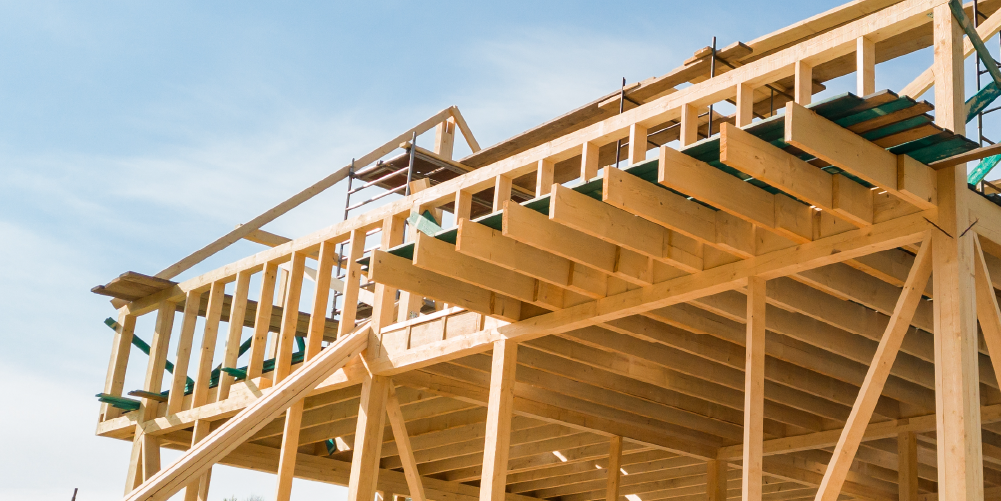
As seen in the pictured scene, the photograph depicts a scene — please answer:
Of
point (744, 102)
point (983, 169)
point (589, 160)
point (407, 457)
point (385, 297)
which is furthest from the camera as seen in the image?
point (385, 297)

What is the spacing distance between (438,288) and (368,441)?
2152mm

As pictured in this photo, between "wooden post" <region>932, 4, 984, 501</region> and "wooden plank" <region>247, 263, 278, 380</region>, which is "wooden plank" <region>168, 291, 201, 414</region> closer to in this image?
"wooden plank" <region>247, 263, 278, 380</region>

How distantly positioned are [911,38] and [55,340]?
3052 inches

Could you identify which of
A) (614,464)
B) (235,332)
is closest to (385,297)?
(235,332)

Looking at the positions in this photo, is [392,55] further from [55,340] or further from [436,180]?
[436,180]

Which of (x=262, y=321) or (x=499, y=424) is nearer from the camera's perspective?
(x=499, y=424)

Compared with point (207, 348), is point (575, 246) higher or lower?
lower

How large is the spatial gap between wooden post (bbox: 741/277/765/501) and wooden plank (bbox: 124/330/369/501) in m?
4.83

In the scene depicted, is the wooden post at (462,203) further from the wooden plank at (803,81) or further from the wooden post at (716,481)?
the wooden post at (716,481)

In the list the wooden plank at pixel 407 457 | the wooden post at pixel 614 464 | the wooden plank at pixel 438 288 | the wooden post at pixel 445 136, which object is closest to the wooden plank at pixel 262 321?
the wooden plank at pixel 407 457

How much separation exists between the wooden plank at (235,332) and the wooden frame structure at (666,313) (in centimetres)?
4

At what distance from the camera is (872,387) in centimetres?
707

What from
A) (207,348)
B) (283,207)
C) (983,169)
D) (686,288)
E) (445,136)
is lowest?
(686,288)

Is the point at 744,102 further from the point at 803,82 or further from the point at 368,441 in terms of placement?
the point at 368,441
